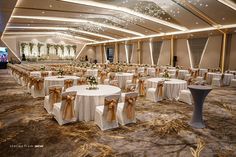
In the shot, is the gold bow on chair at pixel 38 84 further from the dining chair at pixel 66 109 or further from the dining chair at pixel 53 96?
the dining chair at pixel 66 109

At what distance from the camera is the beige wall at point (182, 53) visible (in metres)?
16.9

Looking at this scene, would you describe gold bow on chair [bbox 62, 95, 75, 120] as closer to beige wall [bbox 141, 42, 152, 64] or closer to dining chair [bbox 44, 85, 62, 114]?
dining chair [bbox 44, 85, 62, 114]

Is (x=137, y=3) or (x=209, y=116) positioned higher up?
(x=137, y=3)

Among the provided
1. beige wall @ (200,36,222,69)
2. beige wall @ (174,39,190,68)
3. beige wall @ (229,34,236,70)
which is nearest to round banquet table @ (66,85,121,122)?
beige wall @ (229,34,236,70)

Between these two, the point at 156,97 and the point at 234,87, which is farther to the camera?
the point at 234,87

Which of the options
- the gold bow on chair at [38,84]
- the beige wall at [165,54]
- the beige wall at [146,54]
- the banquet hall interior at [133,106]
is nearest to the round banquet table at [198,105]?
the banquet hall interior at [133,106]

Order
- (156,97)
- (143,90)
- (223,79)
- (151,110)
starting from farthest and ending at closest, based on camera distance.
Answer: (223,79) < (143,90) < (156,97) < (151,110)

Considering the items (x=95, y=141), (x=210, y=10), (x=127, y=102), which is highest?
(x=210, y=10)

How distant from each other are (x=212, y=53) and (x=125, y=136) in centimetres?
1364

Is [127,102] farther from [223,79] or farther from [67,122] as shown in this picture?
[223,79]

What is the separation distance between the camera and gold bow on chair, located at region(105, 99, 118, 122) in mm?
4001

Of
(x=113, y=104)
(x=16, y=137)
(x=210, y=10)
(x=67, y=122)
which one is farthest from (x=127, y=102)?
(x=210, y=10)

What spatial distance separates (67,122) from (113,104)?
1308mm

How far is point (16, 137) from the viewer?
3732 mm
